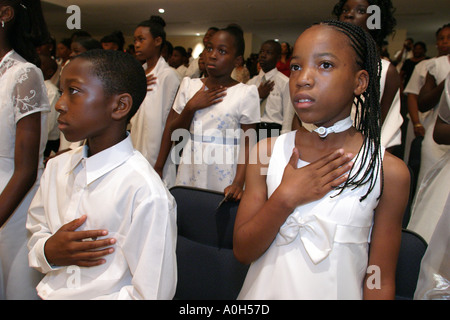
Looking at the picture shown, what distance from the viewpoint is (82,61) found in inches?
40.7

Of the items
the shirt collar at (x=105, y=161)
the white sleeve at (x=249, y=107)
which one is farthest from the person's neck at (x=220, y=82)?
the shirt collar at (x=105, y=161)

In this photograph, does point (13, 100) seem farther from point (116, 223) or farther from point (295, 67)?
point (295, 67)

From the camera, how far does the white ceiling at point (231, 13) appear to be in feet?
27.8

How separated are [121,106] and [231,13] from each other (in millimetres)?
9277

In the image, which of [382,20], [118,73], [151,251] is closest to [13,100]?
[118,73]

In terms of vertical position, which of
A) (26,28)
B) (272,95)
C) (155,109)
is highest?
(272,95)

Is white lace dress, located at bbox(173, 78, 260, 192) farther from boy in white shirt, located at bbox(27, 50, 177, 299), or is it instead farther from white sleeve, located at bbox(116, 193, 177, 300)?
white sleeve, located at bbox(116, 193, 177, 300)

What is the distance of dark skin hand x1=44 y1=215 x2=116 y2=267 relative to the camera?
0.92m

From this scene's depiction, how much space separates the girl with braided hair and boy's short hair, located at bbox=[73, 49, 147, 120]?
1.52ft

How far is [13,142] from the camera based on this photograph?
1287 millimetres

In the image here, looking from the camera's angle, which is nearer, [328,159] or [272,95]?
[328,159]
